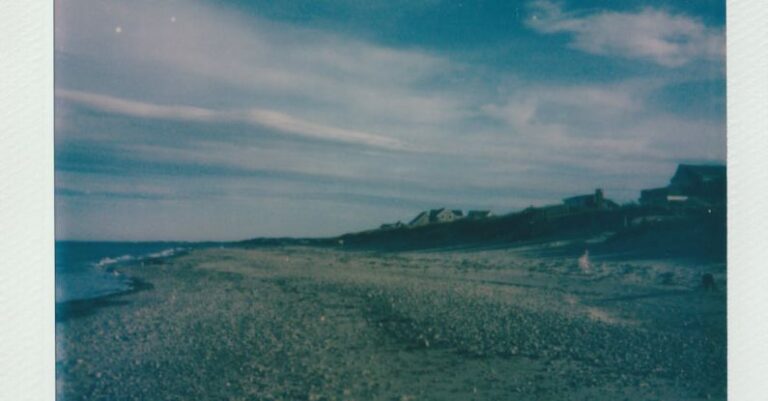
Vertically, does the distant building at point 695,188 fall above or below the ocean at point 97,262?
above

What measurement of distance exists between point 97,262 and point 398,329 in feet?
7.93

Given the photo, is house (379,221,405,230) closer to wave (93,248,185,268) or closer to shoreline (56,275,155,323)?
wave (93,248,185,268)

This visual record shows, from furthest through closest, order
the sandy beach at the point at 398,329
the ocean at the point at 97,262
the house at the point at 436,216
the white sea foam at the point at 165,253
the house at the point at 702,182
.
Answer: the white sea foam at the point at 165,253, the house at the point at 436,216, the house at the point at 702,182, the ocean at the point at 97,262, the sandy beach at the point at 398,329

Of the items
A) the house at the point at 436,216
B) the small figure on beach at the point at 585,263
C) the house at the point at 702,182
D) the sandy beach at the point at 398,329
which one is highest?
the house at the point at 702,182

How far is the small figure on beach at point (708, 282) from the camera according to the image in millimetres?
3857

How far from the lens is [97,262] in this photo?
3.83 meters

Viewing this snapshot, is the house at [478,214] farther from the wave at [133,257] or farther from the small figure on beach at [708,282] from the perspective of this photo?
the wave at [133,257]

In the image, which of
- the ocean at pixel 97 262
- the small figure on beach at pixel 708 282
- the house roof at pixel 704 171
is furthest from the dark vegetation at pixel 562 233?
the ocean at pixel 97 262

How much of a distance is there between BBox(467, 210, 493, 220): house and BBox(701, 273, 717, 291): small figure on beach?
5.73ft

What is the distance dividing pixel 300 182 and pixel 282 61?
0.98 m

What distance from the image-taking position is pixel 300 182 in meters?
3.98

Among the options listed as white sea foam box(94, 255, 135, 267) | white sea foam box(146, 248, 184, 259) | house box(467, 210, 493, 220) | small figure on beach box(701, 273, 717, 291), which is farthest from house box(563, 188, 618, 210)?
white sea foam box(94, 255, 135, 267)

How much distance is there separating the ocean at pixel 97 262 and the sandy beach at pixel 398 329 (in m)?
0.11

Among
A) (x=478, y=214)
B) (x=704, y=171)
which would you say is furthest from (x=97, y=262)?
(x=704, y=171)
